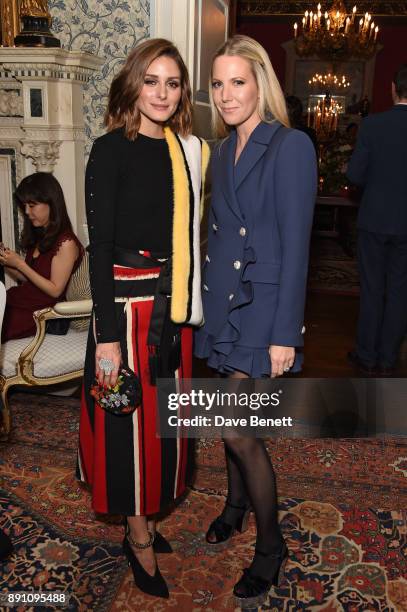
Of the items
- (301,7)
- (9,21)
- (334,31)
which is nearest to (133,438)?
(9,21)

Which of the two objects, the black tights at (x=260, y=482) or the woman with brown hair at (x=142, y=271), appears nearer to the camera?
the woman with brown hair at (x=142, y=271)

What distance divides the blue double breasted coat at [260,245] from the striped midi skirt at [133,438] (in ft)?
0.63

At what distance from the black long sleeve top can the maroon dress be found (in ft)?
4.08

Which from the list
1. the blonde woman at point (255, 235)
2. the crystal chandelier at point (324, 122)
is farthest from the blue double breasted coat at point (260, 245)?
the crystal chandelier at point (324, 122)

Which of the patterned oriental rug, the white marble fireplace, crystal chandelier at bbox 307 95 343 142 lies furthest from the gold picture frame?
crystal chandelier at bbox 307 95 343 142

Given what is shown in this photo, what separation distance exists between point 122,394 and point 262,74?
1.01 metres

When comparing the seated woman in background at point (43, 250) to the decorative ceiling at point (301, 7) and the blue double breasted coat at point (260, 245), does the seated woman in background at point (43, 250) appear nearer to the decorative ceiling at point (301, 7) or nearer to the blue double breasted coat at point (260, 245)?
the blue double breasted coat at point (260, 245)

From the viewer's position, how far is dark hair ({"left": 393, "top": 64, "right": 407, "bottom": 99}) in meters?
3.66

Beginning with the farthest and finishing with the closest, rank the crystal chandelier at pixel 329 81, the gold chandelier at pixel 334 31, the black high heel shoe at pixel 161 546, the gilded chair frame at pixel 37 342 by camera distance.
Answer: the crystal chandelier at pixel 329 81
the gold chandelier at pixel 334 31
the gilded chair frame at pixel 37 342
the black high heel shoe at pixel 161 546

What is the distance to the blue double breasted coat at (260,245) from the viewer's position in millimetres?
1742

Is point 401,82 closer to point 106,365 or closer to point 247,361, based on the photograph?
point 247,361

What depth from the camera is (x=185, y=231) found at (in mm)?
1848

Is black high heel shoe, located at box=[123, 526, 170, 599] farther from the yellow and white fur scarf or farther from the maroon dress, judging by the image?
the maroon dress

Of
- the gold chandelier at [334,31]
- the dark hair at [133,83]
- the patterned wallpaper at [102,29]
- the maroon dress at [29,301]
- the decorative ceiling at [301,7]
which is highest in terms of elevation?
the decorative ceiling at [301,7]
